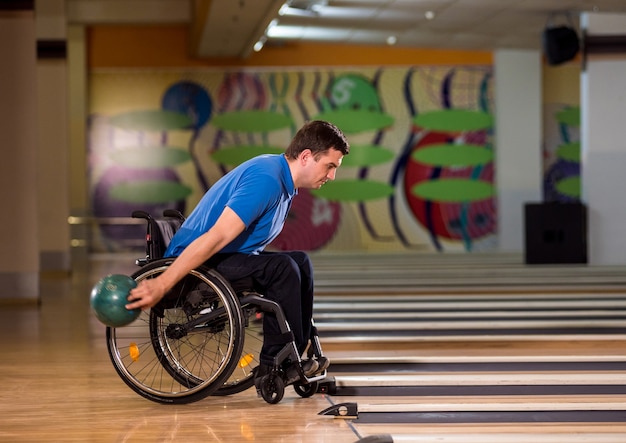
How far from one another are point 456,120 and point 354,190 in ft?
5.82

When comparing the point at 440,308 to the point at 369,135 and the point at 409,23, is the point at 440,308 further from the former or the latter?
the point at 369,135

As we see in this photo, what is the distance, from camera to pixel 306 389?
12.3 feet

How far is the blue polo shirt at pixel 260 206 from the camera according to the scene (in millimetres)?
3527

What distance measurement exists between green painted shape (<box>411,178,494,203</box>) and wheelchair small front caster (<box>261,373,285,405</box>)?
36.8 feet

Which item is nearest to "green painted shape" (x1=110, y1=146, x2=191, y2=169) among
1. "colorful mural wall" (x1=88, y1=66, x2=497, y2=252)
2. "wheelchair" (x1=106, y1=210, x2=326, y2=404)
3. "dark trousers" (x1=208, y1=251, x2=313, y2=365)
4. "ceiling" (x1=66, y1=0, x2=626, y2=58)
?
"colorful mural wall" (x1=88, y1=66, x2=497, y2=252)

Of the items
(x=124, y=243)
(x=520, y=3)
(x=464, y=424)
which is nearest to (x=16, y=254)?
(x=464, y=424)

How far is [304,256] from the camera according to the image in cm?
368

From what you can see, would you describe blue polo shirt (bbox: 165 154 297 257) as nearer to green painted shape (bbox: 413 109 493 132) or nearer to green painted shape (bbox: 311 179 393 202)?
green painted shape (bbox: 311 179 393 202)

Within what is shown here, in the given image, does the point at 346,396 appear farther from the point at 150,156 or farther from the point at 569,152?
the point at 569,152

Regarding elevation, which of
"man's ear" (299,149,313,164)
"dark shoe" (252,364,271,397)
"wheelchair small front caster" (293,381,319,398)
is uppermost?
"man's ear" (299,149,313,164)

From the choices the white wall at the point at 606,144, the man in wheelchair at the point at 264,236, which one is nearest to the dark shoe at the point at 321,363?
the man in wheelchair at the point at 264,236

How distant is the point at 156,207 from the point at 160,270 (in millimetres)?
11176

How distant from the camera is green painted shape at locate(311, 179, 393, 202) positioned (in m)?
14.6

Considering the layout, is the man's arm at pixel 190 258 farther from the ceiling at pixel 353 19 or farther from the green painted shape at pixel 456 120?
the green painted shape at pixel 456 120
